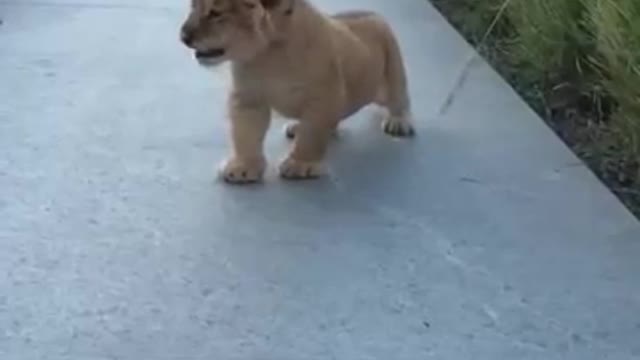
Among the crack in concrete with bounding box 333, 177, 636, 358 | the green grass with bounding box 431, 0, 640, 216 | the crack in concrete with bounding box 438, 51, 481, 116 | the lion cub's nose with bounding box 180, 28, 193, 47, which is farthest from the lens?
the crack in concrete with bounding box 438, 51, 481, 116

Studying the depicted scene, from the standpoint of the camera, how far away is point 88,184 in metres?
5.15

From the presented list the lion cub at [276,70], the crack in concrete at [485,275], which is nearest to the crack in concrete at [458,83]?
the lion cub at [276,70]

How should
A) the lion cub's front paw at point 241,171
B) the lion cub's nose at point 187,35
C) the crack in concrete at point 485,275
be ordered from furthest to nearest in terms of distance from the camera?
1. the lion cub's front paw at point 241,171
2. the lion cub's nose at point 187,35
3. the crack in concrete at point 485,275

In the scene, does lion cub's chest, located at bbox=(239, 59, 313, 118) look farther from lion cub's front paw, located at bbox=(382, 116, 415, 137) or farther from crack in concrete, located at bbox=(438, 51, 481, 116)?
crack in concrete, located at bbox=(438, 51, 481, 116)

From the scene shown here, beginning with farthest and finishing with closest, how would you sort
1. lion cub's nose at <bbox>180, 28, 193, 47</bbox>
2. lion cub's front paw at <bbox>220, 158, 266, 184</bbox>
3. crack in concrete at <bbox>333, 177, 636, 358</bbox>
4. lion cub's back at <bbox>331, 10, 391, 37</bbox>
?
lion cub's back at <bbox>331, 10, 391, 37</bbox> → lion cub's front paw at <bbox>220, 158, 266, 184</bbox> → lion cub's nose at <bbox>180, 28, 193, 47</bbox> → crack in concrete at <bbox>333, 177, 636, 358</bbox>

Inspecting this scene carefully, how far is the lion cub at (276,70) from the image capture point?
504 cm

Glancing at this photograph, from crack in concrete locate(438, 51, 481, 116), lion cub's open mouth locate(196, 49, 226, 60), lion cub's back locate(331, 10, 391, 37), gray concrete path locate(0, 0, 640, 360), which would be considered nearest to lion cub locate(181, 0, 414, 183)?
lion cub's open mouth locate(196, 49, 226, 60)

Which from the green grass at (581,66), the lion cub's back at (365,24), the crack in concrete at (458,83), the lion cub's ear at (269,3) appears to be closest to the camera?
the lion cub's ear at (269,3)

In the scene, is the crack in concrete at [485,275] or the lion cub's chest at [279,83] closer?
the crack in concrete at [485,275]

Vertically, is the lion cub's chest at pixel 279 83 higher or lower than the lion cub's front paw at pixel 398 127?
higher

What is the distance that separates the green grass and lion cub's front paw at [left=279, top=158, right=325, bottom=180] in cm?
95

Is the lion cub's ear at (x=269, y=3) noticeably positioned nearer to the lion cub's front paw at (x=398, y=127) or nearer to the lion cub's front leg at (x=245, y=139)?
the lion cub's front leg at (x=245, y=139)

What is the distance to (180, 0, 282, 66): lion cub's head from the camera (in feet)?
16.4

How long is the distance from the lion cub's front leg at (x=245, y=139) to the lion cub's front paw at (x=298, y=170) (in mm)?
69
